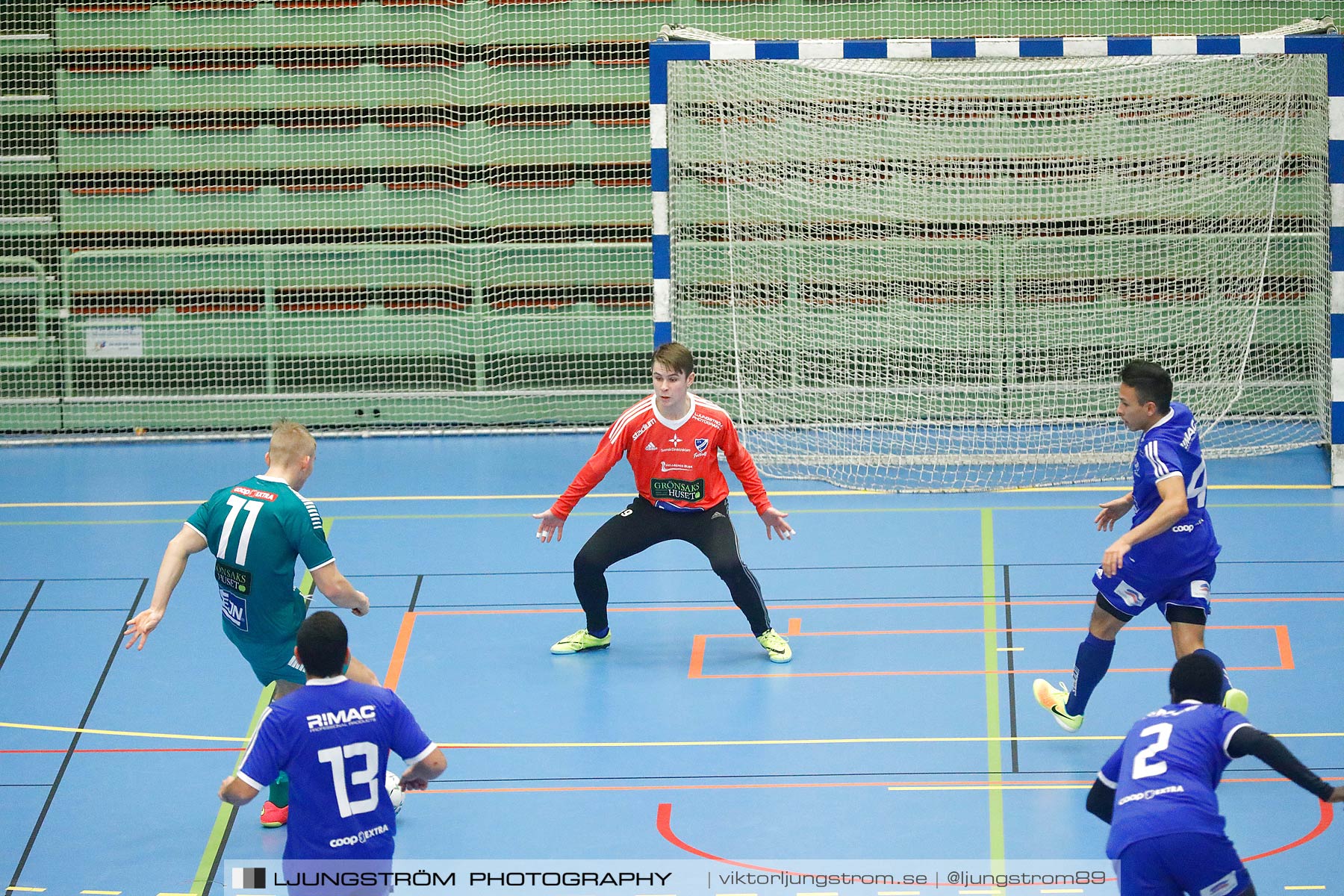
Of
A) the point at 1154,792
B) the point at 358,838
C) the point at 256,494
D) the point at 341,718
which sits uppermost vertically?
the point at 256,494

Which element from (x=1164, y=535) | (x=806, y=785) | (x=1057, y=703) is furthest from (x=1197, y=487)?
(x=806, y=785)

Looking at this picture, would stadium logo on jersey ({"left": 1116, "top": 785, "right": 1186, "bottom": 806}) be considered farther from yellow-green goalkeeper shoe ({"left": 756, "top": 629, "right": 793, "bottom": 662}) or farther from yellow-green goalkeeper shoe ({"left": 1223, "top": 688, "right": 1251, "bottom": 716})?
yellow-green goalkeeper shoe ({"left": 756, "top": 629, "right": 793, "bottom": 662})

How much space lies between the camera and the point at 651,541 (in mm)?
8258

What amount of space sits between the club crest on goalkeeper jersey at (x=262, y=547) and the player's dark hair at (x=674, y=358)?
2466 millimetres

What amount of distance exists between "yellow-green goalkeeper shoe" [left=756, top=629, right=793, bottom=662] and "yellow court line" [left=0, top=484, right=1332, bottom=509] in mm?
3505

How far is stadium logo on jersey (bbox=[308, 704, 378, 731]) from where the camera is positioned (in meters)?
4.52

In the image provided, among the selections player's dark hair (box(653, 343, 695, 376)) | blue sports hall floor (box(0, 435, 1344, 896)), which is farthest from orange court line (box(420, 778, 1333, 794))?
player's dark hair (box(653, 343, 695, 376))

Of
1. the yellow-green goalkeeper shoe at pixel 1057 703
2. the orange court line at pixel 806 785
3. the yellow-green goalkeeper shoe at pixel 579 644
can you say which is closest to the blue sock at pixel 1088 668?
the yellow-green goalkeeper shoe at pixel 1057 703

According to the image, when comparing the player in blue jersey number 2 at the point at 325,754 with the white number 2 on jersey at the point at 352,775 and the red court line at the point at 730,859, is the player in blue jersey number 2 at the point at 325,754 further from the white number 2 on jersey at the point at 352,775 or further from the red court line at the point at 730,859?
the red court line at the point at 730,859

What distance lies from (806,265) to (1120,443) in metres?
3.29

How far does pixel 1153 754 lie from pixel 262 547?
347 cm

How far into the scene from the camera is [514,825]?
21.0 ft

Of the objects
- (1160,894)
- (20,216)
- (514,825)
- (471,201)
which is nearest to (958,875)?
(1160,894)

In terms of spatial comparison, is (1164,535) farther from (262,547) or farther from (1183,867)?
(262,547)
